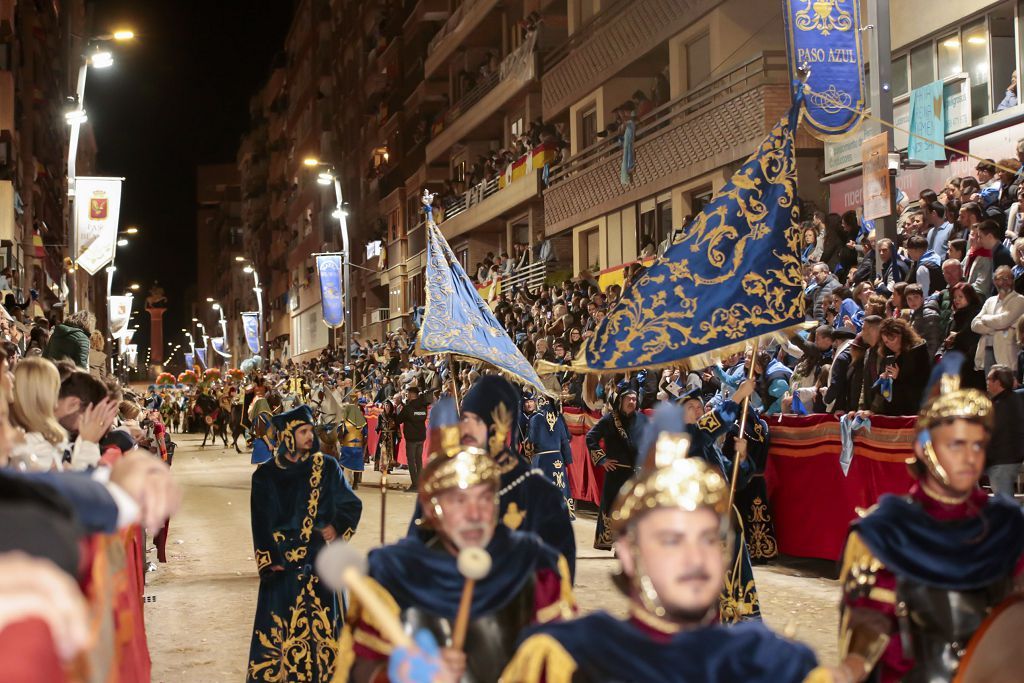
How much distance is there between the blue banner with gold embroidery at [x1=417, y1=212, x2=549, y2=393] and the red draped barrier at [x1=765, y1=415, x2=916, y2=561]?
3.48 m

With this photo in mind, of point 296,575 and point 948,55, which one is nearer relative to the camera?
point 296,575

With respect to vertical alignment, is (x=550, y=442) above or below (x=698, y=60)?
below

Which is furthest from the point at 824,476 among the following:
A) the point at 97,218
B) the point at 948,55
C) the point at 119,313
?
the point at 119,313

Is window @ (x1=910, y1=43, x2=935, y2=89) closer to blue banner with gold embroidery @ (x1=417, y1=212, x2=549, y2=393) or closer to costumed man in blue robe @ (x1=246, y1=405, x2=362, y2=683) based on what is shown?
blue banner with gold embroidery @ (x1=417, y1=212, x2=549, y2=393)

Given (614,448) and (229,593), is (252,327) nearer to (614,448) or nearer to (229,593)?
(614,448)

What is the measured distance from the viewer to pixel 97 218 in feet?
87.6

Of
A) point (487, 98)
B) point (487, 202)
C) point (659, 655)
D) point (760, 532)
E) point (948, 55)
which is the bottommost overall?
point (760, 532)

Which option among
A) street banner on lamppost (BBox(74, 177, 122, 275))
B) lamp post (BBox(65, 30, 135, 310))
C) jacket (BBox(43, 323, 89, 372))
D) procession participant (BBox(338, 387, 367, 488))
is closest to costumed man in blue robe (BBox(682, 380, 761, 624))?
jacket (BBox(43, 323, 89, 372))

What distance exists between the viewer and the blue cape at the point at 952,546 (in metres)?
4.52

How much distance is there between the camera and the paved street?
944 centimetres

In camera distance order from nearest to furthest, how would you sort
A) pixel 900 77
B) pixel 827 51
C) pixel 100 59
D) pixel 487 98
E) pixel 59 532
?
pixel 59 532
pixel 827 51
pixel 900 77
pixel 100 59
pixel 487 98

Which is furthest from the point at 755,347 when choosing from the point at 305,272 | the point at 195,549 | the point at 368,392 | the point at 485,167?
the point at 305,272

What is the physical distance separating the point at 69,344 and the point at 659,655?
27.8ft

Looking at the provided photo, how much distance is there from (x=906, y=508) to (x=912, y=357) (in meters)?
7.37
